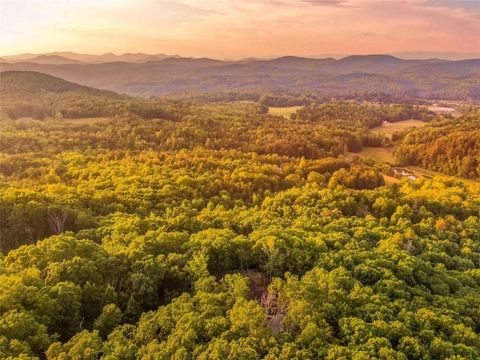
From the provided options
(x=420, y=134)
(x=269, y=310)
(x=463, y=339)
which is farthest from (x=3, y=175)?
(x=420, y=134)

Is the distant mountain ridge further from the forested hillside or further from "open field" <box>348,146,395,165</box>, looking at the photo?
the forested hillside

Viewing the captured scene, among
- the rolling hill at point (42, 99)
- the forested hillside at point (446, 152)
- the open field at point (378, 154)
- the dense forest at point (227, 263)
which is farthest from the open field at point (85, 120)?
the forested hillside at point (446, 152)

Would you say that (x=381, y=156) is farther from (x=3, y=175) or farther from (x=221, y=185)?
(x=3, y=175)

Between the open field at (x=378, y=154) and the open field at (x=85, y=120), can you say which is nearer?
the open field at (x=85, y=120)

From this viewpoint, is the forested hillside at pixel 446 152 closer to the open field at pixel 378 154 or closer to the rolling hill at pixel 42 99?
the open field at pixel 378 154

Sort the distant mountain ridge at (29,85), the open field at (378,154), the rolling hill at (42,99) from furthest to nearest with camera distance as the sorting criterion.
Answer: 1. the distant mountain ridge at (29,85)
2. the rolling hill at (42,99)
3. the open field at (378,154)

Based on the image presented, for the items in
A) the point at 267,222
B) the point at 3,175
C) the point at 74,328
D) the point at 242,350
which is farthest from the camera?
the point at 3,175

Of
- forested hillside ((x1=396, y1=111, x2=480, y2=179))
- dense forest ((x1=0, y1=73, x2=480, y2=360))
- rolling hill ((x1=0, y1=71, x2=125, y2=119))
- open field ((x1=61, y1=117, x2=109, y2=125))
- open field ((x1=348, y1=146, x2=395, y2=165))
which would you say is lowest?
open field ((x1=348, y1=146, x2=395, y2=165))

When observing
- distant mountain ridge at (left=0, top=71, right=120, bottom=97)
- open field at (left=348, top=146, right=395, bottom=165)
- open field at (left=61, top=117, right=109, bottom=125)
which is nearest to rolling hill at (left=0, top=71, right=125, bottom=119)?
distant mountain ridge at (left=0, top=71, right=120, bottom=97)

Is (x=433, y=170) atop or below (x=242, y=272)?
below
